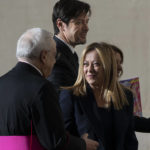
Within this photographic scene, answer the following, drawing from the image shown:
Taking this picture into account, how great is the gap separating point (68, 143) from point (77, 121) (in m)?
0.23

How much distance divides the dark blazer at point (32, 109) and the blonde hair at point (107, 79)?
0.35 metres

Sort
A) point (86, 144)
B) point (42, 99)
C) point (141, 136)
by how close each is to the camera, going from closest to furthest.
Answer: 1. point (42, 99)
2. point (86, 144)
3. point (141, 136)

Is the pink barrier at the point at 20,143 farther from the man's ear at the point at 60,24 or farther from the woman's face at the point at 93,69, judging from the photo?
the man's ear at the point at 60,24

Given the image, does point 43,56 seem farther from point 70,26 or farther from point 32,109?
point 70,26

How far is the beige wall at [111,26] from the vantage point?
493cm

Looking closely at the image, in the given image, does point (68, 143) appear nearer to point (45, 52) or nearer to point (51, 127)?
point (51, 127)

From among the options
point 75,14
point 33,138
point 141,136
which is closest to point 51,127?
point 33,138

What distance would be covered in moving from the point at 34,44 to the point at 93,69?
416 mm

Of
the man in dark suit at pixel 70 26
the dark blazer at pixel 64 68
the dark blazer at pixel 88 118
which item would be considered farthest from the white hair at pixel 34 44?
the man in dark suit at pixel 70 26

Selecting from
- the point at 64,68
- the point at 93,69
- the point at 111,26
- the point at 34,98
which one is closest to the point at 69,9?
the point at 64,68

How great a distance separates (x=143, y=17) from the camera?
493 centimetres

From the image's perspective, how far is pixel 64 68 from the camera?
2.55 metres

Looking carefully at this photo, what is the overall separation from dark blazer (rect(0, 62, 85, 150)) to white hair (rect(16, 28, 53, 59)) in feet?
0.19

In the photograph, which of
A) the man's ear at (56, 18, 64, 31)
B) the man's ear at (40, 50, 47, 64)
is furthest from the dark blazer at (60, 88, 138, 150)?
the man's ear at (56, 18, 64, 31)
